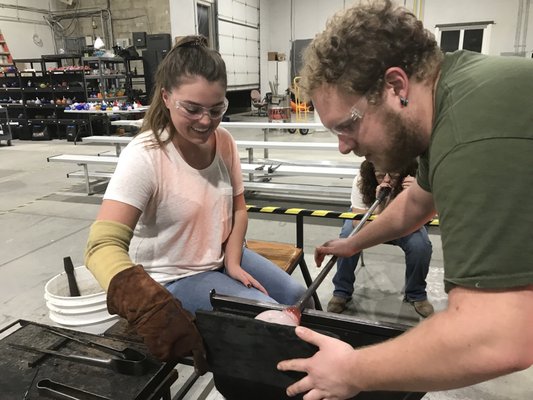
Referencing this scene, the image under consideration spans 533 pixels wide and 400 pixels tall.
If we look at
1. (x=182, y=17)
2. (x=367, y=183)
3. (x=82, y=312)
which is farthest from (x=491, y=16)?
(x=82, y=312)

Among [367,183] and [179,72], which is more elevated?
[179,72]

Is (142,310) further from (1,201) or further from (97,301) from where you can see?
(1,201)

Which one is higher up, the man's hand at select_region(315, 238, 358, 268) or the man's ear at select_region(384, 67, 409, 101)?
the man's ear at select_region(384, 67, 409, 101)

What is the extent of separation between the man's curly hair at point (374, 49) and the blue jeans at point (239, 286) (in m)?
0.83

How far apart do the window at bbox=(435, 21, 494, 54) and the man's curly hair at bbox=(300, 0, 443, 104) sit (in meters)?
12.4

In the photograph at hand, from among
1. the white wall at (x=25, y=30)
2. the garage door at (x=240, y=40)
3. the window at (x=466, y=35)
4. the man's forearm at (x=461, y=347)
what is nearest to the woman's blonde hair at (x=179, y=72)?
the man's forearm at (x=461, y=347)

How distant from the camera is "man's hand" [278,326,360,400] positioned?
0.82 meters

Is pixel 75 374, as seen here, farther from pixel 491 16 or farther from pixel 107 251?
pixel 491 16

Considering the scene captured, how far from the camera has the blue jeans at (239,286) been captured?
1.44m


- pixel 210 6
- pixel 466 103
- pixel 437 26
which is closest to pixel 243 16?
pixel 210 6

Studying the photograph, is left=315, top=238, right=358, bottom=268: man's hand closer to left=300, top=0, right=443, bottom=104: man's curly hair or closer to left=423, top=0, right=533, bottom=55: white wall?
left=300, top=0, right=443, bottom=104: man's curly hair

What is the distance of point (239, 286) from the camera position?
1521 millimetres

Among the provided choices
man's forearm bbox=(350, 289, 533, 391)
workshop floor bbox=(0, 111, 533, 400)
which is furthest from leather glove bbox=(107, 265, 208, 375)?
workshop floor bbox=(0, 111, 533, 400)

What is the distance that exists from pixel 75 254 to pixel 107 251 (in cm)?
255
